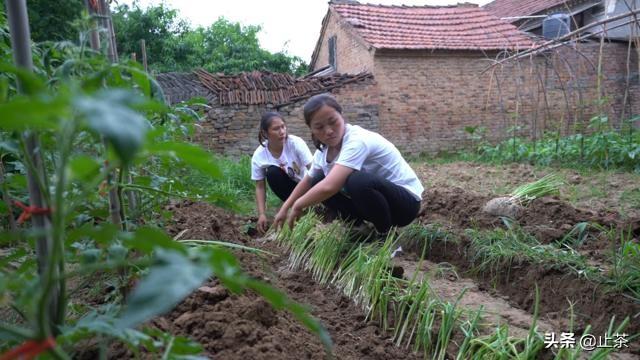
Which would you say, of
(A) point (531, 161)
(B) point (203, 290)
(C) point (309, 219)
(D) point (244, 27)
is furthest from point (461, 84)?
(D) point (244, 27)

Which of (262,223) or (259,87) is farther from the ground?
(259,87)

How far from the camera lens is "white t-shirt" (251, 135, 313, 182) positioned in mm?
4340

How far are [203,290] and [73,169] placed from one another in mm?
1343

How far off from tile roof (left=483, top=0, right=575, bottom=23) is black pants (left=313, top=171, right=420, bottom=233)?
522 inches

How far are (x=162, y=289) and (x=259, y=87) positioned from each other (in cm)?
1040

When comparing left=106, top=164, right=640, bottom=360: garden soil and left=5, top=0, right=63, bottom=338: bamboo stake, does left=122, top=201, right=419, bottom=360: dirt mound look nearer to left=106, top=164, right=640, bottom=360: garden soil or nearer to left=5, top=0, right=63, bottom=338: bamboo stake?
left=106, top=164, right=640, bottom=360: garden soil

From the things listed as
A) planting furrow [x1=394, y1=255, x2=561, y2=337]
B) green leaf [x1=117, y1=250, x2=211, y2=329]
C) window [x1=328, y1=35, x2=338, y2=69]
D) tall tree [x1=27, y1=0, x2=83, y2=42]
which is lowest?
planting furrow [x1=394, y1=255, x2=561, y2=337]

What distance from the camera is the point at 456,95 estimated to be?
1229 centimetres

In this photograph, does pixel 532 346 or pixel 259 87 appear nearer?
pixel 532 346

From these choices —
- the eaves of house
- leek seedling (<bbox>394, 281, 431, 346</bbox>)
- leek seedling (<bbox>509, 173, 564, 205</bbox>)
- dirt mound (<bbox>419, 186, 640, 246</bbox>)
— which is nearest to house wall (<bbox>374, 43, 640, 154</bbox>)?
the eaves of house

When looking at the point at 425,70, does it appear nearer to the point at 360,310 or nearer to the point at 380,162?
the point at 380,162

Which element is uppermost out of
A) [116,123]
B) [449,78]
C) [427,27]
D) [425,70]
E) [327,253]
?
[427,27]

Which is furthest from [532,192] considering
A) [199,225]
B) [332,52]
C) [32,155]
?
[332,52]

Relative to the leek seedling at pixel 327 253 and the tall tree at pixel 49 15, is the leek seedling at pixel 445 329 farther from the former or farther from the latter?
the tall tree at pixel 49 15
